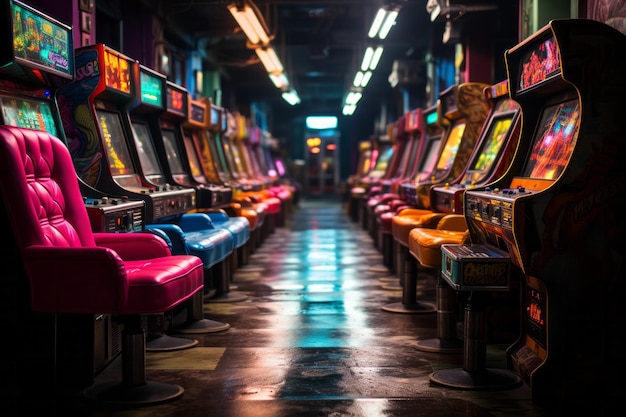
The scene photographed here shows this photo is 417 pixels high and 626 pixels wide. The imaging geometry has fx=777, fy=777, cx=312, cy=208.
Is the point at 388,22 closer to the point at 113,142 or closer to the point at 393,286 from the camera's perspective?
the point at 393,286

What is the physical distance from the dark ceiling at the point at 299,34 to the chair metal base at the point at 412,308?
11.5 feet

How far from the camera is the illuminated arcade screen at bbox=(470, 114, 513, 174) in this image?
654 centimetres

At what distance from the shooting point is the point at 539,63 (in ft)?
14.2

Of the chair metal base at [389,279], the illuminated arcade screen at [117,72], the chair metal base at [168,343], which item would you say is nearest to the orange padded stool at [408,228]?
the chair metal base at [389,279]

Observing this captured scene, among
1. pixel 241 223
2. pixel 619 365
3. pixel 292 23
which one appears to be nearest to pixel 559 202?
pixel 619 365

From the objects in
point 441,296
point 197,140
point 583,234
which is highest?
point 197,140

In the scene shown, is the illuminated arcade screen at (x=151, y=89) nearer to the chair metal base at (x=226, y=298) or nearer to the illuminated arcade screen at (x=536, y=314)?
the chair metal base at (x=226, y=298)

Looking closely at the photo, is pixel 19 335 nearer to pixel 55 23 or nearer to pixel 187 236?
pixel 55 23

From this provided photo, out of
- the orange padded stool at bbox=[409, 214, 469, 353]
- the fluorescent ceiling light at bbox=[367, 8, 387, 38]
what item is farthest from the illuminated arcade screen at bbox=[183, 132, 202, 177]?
the orange padded stool at bbox=[409, 214, 469, 353]

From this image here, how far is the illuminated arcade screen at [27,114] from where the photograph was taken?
13.5 ft

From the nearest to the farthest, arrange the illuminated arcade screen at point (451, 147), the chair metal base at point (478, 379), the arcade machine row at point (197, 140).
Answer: the chair metal base at point (478, 379) < the illuminated arcade screen at point (451, 147) < the arcade machine row at point (197, 140)

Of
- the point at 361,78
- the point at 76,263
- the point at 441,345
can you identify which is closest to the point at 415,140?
the point at 361,78

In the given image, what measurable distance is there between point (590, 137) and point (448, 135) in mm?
5217

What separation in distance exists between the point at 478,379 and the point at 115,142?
331 cm
